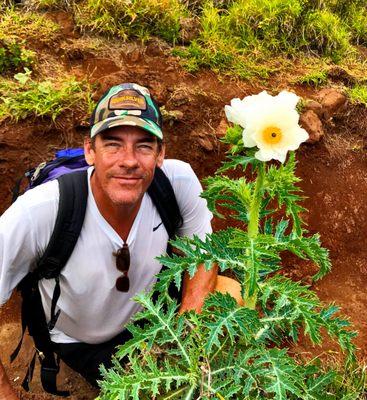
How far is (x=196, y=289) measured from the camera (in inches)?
109

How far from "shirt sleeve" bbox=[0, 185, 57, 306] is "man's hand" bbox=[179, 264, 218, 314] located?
0.88 m

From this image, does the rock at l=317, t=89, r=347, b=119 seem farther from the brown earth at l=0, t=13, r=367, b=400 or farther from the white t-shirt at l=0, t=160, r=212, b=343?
the white t-shirt at l=0, t=160, r=212, b=343

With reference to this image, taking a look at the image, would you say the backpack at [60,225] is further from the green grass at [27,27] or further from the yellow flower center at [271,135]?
the green grass at [27,27]

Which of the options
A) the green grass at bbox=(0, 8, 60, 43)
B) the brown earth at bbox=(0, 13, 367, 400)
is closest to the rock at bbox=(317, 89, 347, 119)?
the brown earth at bbox=(0, 13, 367, 400)

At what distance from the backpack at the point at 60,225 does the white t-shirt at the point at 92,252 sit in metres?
0.04

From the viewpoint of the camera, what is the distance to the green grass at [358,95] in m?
5.25

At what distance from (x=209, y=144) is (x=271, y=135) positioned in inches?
112

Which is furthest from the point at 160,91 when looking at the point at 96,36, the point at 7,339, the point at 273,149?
the point at 273,149

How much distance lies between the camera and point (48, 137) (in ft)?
13.7

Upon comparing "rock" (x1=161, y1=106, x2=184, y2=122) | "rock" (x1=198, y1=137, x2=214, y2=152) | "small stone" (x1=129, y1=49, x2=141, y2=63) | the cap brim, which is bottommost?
"rock" (x1=198, y1=137, x2=214, y2=152)

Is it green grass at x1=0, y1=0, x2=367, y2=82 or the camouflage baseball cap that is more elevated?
the camouflage baseball cap

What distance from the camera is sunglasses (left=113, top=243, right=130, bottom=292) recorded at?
8.27 feet

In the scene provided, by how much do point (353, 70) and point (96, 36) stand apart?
10.0 ft

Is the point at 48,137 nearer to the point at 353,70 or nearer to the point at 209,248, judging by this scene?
the point at 209,248
